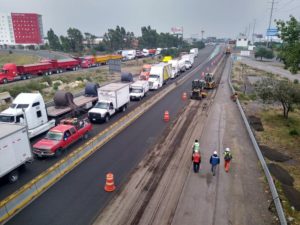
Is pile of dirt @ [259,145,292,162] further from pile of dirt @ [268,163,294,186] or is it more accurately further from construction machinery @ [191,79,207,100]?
construction machinery @ [191,79,207,100]

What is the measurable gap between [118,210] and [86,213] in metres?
1.61


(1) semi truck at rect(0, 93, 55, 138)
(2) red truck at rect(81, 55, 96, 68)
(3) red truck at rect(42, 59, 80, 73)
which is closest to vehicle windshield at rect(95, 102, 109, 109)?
(1) semi truck at rect(0, 93, 55, 138)

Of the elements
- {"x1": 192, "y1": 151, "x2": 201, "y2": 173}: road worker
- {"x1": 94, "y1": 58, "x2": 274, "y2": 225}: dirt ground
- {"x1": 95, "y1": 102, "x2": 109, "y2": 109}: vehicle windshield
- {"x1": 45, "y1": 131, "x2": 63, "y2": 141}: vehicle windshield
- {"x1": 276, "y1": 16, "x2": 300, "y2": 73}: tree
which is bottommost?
{"x1": 94, "y1": 58, "x2": 274, "y2": 225}: dirt ground

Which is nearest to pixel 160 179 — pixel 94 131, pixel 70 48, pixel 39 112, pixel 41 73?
pixel 94 131

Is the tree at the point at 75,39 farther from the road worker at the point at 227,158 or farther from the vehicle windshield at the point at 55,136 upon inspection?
the road worker at the point at 227,158

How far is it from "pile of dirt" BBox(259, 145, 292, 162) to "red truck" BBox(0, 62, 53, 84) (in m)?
44.0

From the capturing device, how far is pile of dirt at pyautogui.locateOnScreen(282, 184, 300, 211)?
13.0 m

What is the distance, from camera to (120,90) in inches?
1107

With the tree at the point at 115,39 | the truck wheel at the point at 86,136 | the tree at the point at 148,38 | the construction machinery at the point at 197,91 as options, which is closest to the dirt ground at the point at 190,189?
the truck wheel at the point at 86,136

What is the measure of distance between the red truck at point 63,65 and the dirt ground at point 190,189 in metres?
42.0

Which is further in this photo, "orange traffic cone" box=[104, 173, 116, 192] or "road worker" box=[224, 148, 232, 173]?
"road worker" box=[224, 148, 232, 173]

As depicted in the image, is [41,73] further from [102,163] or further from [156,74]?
[102,163]

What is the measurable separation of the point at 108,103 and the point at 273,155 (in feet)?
54.6

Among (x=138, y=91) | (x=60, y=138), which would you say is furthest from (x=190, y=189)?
(x=138, y=91)
